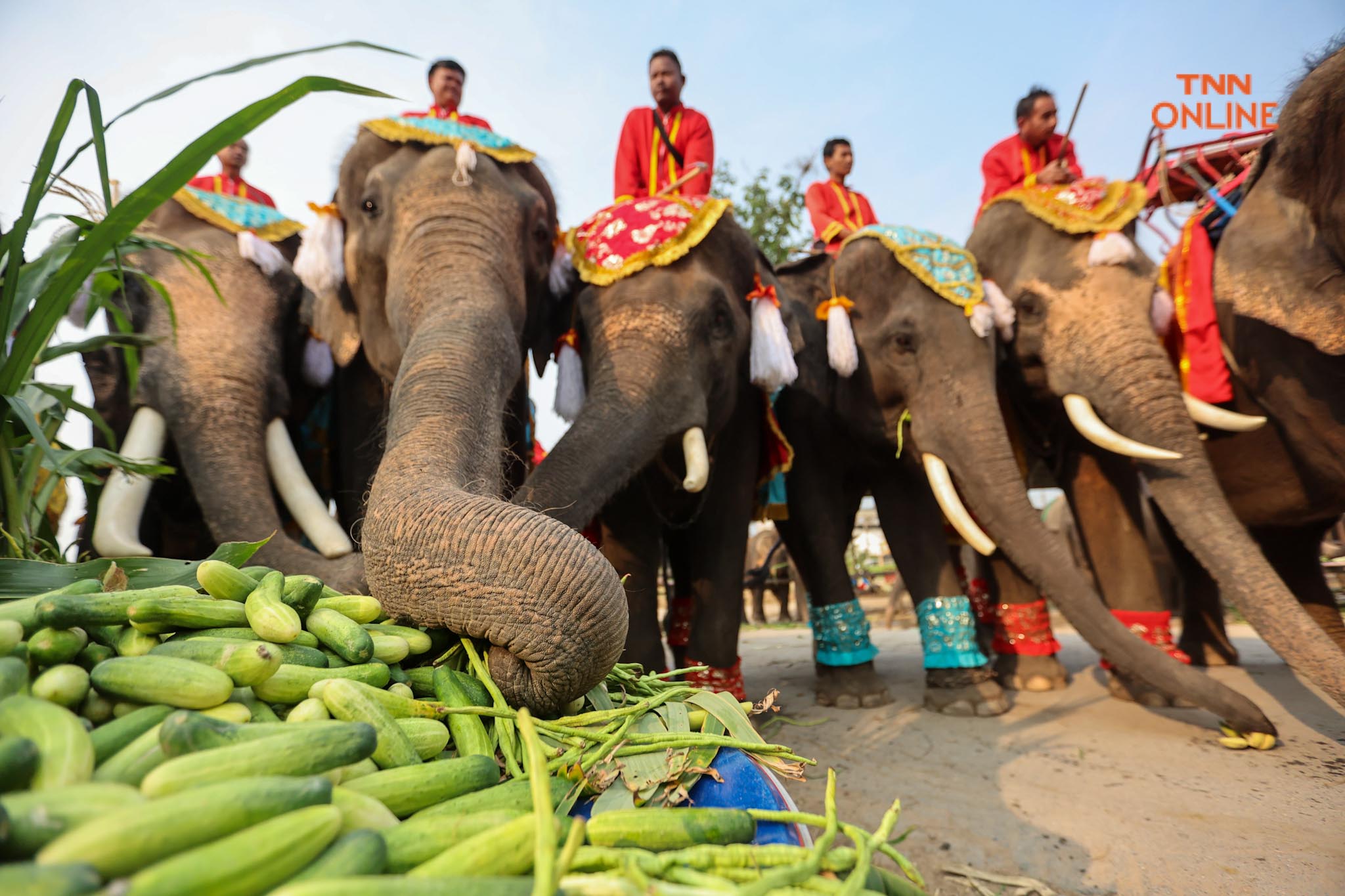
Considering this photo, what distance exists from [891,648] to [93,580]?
6576 mm

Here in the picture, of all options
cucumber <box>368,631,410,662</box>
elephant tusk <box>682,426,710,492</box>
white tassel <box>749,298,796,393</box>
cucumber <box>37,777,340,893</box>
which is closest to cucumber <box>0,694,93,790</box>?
cucumber <box>37,777,340,893</box>

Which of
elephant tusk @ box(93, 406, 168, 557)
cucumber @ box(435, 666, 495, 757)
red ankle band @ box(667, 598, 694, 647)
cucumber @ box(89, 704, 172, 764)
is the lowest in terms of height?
red ankle band @ box(667, 598, 694, 647)

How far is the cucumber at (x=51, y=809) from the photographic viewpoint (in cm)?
60

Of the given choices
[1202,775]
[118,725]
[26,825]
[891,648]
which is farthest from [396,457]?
[891,648]

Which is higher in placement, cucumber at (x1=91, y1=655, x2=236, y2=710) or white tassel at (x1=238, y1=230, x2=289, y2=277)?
white tassel at (x1=238, y1=230, x2=289, y2=277)

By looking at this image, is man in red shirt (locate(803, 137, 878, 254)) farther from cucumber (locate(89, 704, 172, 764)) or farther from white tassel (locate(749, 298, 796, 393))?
cucumber (locate(89, 704, 172, 764))

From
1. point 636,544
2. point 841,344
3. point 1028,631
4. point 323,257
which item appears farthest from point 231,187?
point 1028,631

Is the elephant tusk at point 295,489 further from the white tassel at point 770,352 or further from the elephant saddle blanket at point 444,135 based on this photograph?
the white tassel at point 770,352

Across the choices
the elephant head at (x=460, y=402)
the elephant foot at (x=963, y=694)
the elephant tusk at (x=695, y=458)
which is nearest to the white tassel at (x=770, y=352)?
the elephant tusk at (x=695, y=458)

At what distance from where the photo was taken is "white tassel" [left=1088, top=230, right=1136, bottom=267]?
165 inches

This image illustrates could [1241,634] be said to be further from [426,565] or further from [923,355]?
[426,565]

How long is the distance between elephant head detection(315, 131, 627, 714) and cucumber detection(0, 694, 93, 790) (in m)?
0.61

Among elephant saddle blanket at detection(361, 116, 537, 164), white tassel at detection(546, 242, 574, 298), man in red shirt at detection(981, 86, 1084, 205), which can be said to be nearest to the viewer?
elephant saddle blanket at detection(361, 116, 537, 164)

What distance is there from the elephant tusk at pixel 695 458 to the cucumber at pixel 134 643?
2103 millimetres
